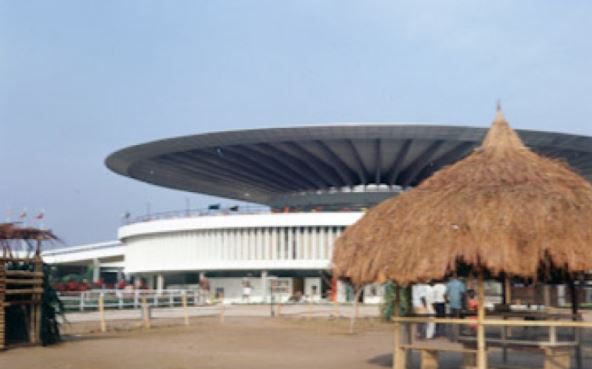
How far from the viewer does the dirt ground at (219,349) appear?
15766 millimetres

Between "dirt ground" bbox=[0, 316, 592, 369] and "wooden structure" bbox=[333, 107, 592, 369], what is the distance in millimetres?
2927

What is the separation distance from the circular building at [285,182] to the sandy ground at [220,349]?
2879cm

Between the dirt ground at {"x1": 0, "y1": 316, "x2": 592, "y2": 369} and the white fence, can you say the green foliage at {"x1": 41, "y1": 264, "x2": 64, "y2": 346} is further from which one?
the white fence

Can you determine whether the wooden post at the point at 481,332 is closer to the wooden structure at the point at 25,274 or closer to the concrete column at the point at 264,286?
the wooden structure at the point at 25,274

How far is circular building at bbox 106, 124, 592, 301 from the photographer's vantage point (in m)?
56.4

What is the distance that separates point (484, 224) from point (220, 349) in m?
8.79

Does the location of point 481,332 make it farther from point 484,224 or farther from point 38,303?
point 38,303

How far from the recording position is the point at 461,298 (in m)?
20.7

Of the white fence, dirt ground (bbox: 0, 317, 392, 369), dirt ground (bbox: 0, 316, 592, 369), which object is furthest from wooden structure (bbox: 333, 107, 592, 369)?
the white fence

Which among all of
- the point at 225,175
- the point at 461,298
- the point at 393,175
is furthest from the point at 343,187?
the point at 461,298

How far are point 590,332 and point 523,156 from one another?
7020mm

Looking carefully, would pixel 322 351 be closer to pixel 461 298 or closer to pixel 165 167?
pixel 461 298

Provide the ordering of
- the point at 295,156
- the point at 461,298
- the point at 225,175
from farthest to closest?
the point at 225,175 → the point at 295,156 → the point at 461,298

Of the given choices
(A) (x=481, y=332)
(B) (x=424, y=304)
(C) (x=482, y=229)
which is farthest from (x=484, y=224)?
(B) (x=424, y=304)
